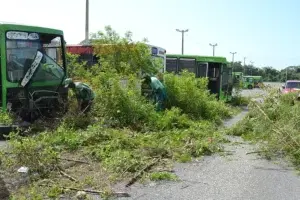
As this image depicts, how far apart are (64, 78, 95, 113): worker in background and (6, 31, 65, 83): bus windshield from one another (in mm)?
411

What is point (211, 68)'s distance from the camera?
21953 mm

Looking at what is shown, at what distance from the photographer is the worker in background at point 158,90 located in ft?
43.3

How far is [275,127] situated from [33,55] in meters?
6.37

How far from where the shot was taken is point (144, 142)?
→ 8891mm

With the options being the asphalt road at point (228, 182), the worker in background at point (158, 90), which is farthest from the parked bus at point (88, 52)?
the asphalt road at point (228, 182)

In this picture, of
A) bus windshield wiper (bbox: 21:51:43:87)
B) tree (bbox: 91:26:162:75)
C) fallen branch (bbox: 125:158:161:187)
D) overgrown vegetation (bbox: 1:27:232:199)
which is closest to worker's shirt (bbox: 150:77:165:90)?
overgrown vegetation (bbox: 1:27:232:199)

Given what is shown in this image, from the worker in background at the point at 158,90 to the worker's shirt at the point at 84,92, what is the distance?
8.69 feet

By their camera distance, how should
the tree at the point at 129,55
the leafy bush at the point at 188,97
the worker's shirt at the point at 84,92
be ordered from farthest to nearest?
the tree at the point at 129,55 < the leafy bush at the point at 188,97 < the worker's shirt at the point at 84,92

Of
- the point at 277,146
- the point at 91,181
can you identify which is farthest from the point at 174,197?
the point at 277,146

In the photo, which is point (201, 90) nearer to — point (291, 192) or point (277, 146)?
point (277, 146)

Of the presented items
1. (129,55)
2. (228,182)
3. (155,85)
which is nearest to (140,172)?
(228,182)

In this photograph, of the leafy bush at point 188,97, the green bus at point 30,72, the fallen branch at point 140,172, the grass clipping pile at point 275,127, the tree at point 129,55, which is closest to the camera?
the fallen branch at point 140,172

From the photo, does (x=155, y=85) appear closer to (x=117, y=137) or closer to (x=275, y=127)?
(x=117, y=137)

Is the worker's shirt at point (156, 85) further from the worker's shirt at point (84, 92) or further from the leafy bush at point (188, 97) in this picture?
the worker's shirt at point (84, 92)
